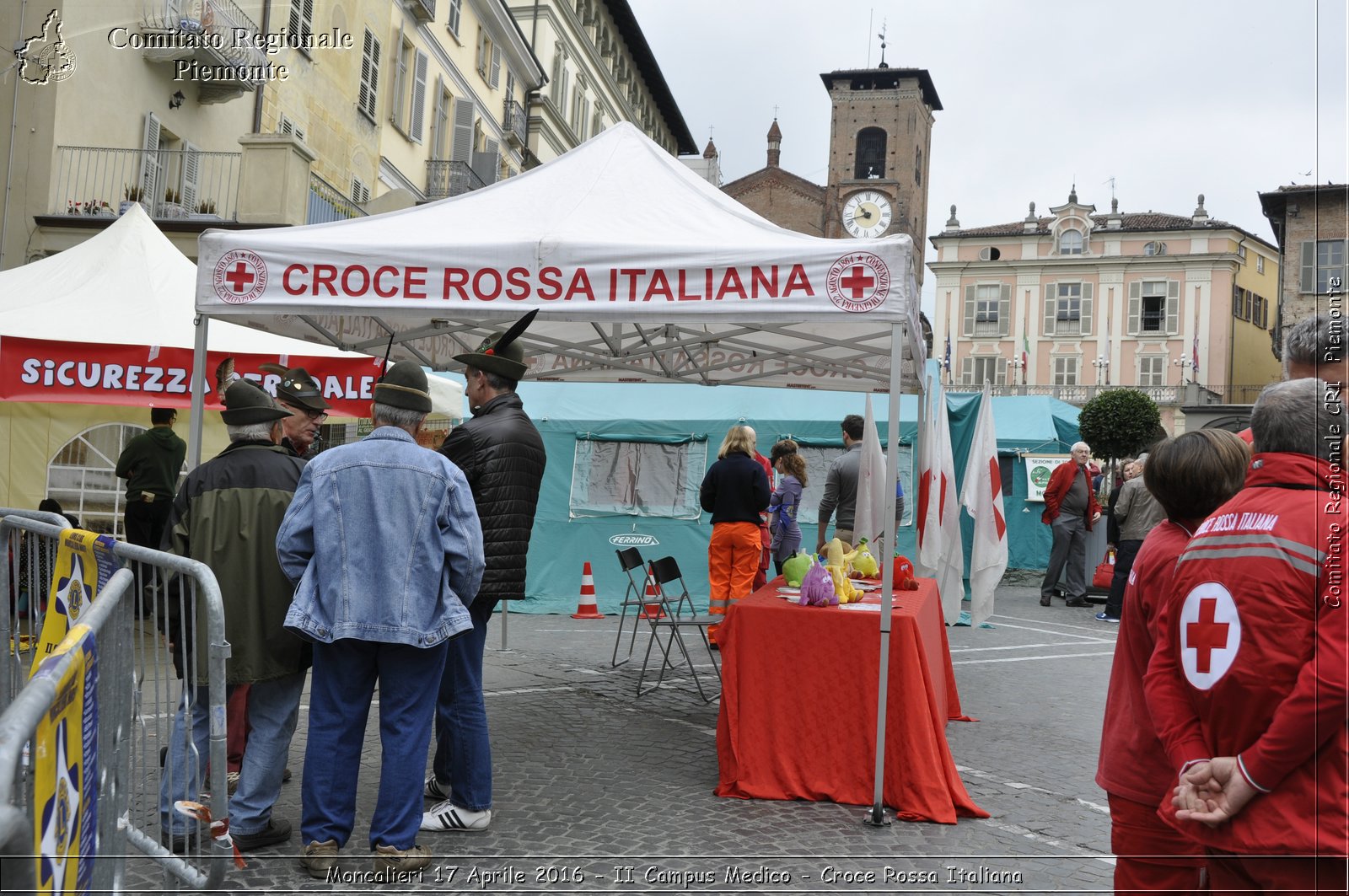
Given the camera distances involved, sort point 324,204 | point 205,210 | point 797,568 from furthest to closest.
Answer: point 324,204 < point 205,210 < point 797,568

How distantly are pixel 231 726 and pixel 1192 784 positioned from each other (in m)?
3.80

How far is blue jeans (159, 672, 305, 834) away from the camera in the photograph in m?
4.40

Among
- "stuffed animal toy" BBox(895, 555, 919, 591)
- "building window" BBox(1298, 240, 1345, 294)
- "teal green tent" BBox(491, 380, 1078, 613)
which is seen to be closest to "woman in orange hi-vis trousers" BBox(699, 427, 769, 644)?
"stuffed animal toy" BBox(895, 555, 919, 591)

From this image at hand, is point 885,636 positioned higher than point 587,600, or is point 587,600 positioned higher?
point 885,636

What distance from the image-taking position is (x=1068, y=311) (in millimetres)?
66375

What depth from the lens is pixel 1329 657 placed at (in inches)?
89.6

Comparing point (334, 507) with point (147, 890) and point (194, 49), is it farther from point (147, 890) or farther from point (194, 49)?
point (194, 49)

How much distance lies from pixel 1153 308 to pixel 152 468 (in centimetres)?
6392

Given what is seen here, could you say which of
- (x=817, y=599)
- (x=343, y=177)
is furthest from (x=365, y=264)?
(x=343, y=177)

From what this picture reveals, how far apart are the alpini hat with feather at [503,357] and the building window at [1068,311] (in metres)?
65.1

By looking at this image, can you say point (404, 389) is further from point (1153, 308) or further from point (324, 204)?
point (1153, 308)

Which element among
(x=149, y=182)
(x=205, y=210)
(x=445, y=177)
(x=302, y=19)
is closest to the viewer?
(x=149, y=182)

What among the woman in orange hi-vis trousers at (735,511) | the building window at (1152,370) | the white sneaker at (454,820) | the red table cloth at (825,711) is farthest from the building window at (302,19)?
the building window at (1152,370)

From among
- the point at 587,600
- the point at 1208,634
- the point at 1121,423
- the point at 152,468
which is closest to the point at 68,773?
the point at 1208,634
